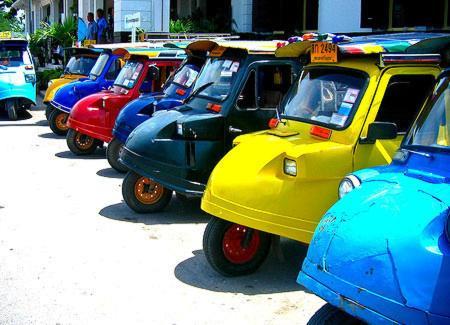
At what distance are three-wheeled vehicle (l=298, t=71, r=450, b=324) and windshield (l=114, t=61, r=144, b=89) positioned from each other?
24.4 feet

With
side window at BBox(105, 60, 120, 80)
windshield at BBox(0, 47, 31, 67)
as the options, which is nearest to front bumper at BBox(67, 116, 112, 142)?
side window at BBox(105, 60, 120, 80)

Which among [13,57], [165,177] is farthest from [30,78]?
[165,177]

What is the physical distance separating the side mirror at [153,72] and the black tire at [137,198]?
9.96ft

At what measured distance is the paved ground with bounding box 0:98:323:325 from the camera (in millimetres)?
4879

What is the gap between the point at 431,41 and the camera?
4.94 m

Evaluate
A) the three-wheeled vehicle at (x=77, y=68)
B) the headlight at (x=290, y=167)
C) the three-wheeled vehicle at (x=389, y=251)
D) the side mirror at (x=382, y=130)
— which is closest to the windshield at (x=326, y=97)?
the headlight at (x=290, y=167)

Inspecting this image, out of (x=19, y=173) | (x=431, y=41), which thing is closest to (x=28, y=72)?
(x=19, y=173)

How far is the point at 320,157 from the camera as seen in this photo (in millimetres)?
5223

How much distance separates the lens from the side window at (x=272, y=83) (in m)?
7.41

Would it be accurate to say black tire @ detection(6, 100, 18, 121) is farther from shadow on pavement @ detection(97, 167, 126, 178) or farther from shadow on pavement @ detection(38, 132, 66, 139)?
shadow on pavement @ detection(97, 167, 126, 178)

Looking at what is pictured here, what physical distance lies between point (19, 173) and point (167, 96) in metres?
2.65

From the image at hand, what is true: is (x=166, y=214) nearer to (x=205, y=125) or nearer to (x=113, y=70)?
(x=205, y=125)

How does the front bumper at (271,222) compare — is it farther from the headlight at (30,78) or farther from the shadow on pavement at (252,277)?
the headlight at (30,78)

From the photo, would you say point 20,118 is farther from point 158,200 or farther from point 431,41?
point 431,41
